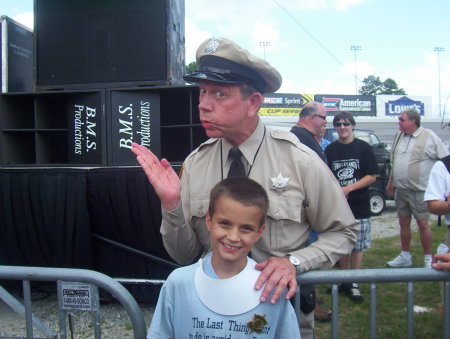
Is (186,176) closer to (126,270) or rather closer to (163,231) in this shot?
(163,231)

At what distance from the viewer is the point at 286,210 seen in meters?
1.66

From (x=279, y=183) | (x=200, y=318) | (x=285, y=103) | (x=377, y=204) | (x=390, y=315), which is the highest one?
(x=285, y=103)

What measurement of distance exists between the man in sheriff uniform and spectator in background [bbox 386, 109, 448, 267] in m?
3.56

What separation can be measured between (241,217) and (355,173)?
3.24 m

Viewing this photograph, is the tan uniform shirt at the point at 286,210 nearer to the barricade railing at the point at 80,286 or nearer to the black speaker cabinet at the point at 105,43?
the barricade railing at the point at 80,286

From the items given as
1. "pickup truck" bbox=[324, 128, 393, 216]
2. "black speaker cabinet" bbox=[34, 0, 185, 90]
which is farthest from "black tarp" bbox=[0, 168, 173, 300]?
"pickup truck" bbox=[324, 128, 393, 216]

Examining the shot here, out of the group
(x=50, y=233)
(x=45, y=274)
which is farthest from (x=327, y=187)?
(x=50, y=233)

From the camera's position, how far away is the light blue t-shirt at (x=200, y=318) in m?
1.41

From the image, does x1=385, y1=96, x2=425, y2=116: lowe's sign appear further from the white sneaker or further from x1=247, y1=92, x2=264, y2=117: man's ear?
x1=247, y1=92, x2=264, y2=117: man's ear

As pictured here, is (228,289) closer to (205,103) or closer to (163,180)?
A: (163,180)

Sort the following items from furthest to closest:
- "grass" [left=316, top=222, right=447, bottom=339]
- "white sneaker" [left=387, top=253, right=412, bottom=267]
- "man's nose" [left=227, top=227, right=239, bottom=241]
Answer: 1. "white sneaker" [left=387, top=253, right=412, bottom=267]
2. "grass" [left=316, top=222, right=447, bottom=339]
3. "man's nose" [left=227, top=227, right=239, bottom=241]

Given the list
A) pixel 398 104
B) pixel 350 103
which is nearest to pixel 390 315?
pixel 350 103

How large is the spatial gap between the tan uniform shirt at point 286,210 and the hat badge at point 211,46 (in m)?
0.37

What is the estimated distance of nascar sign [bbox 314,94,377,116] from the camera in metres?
31.1
